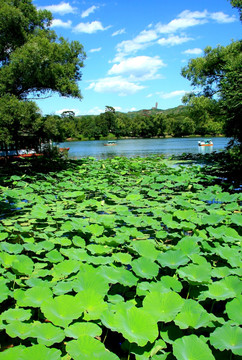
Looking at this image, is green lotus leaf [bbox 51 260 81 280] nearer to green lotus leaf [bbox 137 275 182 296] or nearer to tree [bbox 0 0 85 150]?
green lotus leaf [bbox 137 275 182 296]

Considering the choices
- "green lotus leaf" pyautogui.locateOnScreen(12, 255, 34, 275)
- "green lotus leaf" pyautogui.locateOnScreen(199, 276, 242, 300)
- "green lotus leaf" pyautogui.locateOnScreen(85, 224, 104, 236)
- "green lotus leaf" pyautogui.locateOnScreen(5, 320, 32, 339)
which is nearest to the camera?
"green lotus leaf" pyautogui.locateOnScreen(5, 320, 32, 339)

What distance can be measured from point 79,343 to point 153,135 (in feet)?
252

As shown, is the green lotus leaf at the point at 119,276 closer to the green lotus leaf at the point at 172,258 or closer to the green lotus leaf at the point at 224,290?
the green lotus leaf at the point at 172,258

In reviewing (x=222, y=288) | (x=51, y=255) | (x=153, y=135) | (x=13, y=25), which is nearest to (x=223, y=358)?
(x=222, y=288)

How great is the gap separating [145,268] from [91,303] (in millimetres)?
500

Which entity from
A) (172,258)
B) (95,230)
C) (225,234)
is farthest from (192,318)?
(95,230)

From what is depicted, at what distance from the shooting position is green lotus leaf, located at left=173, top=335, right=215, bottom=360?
109 centimetres

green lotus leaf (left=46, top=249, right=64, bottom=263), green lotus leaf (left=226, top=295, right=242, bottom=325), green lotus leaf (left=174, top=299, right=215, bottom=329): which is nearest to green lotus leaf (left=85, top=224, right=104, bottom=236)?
green lotus leaf (left=46, top=249, right=64, bottom=263)

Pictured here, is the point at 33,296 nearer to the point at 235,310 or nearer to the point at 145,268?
the point at 145,268

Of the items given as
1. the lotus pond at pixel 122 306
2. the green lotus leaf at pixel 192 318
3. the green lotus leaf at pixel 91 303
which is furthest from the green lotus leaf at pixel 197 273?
the green lotus leaf at pixel 91 303

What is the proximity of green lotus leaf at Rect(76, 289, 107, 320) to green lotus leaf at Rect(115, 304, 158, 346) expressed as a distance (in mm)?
152

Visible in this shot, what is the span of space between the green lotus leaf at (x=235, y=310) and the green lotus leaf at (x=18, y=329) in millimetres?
1025

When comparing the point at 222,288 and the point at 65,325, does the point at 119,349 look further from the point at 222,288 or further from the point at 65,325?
the point at 222,288

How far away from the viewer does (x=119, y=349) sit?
144 centimetres
